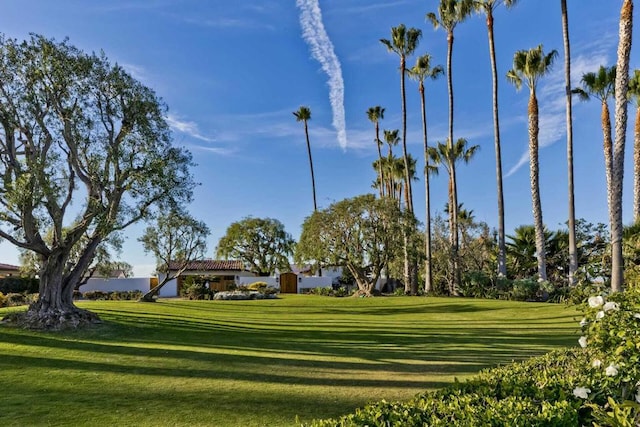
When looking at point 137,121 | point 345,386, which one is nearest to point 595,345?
point 345,386

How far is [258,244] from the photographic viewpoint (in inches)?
1914

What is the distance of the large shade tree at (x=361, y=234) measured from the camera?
2961 centimetres

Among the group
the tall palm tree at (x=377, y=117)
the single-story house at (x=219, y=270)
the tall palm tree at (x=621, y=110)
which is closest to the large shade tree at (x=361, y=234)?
the tall palm tree at (x=621, y=110)

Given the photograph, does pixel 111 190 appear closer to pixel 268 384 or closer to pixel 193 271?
pixel 268 384

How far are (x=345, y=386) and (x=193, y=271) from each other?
4404 centimetres

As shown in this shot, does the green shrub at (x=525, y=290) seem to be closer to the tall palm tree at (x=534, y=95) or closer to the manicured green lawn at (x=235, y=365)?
the tall palm tree at (x=534, y=95)

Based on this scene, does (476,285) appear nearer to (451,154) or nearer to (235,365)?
(451,154)

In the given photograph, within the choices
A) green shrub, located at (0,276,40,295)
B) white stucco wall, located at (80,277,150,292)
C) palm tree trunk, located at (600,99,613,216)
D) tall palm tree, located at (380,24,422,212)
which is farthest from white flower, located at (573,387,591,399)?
white stucco wall, located at (80,277,150,292)

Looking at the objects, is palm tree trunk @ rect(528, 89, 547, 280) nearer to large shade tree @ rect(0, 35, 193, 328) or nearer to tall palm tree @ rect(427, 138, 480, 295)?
tall palm tree @ rect(427, 138, 480, 295)

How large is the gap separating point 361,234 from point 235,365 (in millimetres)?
22219

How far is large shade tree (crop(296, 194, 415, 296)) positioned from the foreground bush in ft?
83.0

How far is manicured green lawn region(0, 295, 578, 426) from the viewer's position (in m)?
5.64

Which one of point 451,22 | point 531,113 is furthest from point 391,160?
point 531,113

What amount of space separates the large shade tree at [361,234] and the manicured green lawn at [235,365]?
13.8 meters
